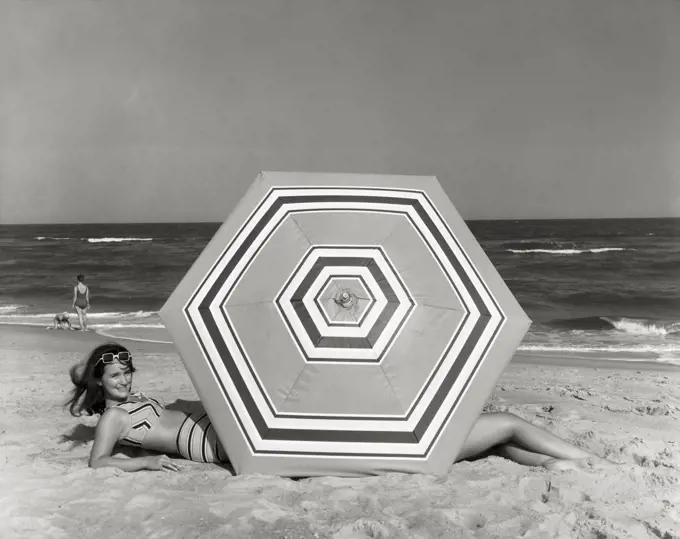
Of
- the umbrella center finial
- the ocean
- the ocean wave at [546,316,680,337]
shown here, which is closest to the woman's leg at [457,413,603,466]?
the umbrella center finial

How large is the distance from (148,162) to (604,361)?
436 inches

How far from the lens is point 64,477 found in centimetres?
287

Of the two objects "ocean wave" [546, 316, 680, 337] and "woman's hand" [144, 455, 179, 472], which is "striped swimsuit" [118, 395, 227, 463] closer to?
"woman's hand" [144, 455, 179, 472]

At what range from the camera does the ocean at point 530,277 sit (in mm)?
11141

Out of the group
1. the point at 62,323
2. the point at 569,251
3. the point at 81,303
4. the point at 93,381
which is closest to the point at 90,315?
the point at 62,323

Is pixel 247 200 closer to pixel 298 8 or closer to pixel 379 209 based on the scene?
pixel 379 209

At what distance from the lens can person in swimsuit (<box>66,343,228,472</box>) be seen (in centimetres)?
295

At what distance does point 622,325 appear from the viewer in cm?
1195

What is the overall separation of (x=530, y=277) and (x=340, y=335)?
55.3 feet

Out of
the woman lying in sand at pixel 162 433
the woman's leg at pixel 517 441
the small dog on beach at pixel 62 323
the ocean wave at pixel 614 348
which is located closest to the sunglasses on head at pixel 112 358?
the woman lying in sand at pixel 162 433

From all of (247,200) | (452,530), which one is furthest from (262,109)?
(452,530)

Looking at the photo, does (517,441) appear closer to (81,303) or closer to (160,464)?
(160,464)

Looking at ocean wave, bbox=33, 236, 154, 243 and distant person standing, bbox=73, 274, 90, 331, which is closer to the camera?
distant person standing, bbox=73, 274, 90, 331

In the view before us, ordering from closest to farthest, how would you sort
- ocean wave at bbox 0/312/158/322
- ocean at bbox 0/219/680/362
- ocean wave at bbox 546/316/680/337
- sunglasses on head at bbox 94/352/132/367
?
1. sunglasses on head at bbox 94/352/132/367
2. ocean at bbox 0/219/680/362
3. ocean wave at bbox 546/316/680/337
4. ocean wave at bbox 0/312/158/322
